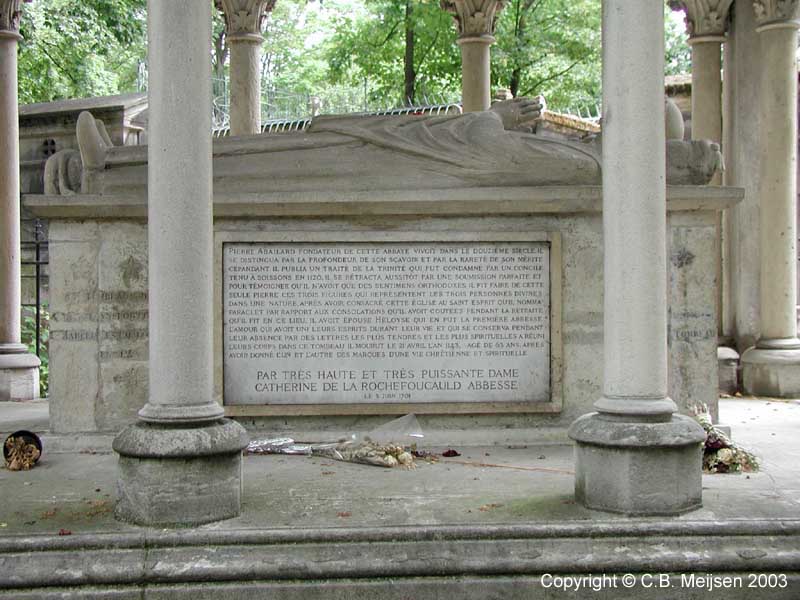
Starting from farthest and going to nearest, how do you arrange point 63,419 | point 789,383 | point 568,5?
point 568,5 → point 789,383 → point 63,419

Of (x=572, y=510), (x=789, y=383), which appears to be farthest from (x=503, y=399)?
(x=789, y=383)

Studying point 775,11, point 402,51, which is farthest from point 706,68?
point 402,51

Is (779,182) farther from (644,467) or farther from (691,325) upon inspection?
(644,467)

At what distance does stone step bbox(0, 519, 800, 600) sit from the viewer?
4.05 m

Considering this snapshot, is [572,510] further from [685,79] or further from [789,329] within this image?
[685,79]

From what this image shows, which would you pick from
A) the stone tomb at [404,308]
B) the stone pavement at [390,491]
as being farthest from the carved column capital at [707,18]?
the stone pavement at [390,491]

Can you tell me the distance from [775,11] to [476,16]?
141 inches

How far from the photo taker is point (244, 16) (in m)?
12.0

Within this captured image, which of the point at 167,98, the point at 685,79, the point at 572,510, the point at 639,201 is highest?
the point at 685,79

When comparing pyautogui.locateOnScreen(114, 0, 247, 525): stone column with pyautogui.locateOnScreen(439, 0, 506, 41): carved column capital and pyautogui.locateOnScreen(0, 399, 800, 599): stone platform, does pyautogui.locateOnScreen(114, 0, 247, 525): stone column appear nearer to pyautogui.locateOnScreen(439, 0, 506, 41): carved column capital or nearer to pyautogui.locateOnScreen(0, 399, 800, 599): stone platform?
pyautogui.locateOnScreen(0, 399, 800, 599): stone platform

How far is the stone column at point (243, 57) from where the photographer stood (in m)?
11.9

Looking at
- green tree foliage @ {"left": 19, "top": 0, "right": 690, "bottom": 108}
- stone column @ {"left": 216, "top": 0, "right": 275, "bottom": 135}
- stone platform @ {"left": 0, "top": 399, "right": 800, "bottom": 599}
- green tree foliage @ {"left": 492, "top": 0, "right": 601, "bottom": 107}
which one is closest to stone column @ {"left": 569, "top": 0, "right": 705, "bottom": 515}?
stone platform @ {"left": 0, "top": 399, "right": 800, "bottom": 599}

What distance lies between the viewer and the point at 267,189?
6801 mm

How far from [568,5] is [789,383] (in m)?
12.9
